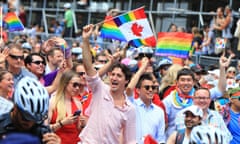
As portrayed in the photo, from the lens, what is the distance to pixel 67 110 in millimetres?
7059

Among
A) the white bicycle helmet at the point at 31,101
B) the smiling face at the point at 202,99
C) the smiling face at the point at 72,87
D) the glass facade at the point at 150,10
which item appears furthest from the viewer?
the glass facade at the point at 150,10

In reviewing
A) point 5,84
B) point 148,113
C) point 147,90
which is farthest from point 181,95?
point 5,84

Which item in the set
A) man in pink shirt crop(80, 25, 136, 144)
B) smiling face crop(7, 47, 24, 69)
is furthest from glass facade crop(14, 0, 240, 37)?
man in pink shirt crop(80, 25, 136, 144)

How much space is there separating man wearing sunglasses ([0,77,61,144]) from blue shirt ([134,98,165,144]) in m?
3.84

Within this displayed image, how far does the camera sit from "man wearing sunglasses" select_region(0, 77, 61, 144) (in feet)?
13.2

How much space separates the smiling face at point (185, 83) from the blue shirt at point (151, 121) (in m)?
0.72

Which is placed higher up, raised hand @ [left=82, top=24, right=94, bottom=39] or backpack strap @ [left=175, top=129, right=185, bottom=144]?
raised hand @ [left=82, top=24, right=94, bottom=39]

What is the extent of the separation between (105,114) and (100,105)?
11cm

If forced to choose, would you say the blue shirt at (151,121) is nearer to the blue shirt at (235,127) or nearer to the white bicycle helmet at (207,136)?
the blue shirt at (235,127)

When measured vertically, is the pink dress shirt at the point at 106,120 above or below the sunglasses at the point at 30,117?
below

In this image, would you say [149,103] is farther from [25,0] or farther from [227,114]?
[25,0]

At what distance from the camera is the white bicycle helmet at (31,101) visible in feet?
13.2

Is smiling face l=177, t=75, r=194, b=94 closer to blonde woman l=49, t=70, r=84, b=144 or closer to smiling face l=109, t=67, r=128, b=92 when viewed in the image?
blonde woman l=49, t=70, r=84, b=144

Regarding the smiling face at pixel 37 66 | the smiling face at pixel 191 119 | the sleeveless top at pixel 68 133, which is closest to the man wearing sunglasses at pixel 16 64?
the smiling face at pixel 37 66
